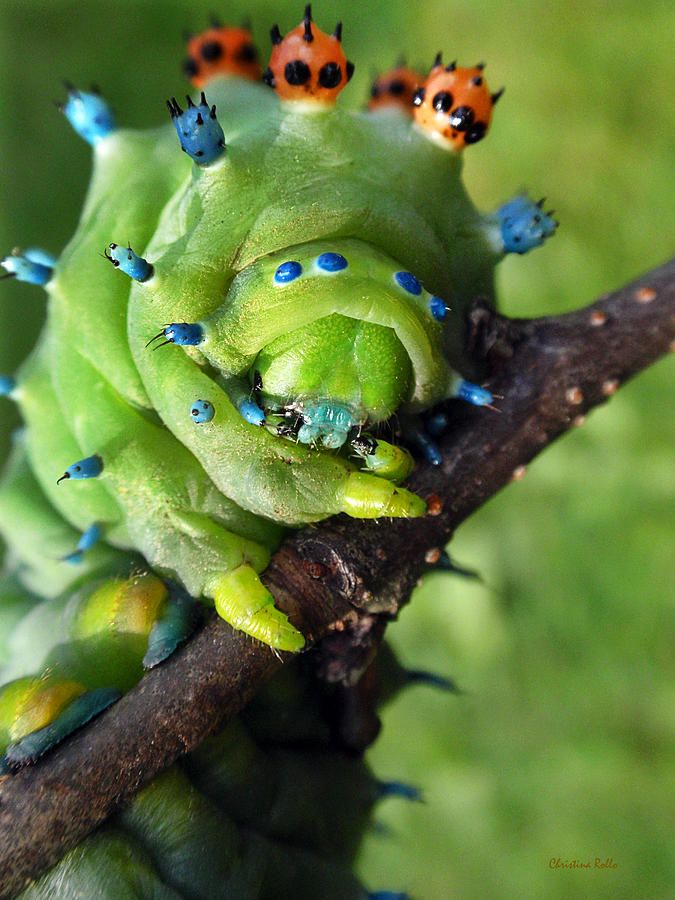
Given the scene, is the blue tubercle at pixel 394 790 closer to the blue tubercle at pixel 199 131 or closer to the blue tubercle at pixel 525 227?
the blue tubercle at pixel 525 227

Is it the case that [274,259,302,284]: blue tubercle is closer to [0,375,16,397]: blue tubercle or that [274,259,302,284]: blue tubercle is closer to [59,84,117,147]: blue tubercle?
[59,84,117,147]: blue tubercle

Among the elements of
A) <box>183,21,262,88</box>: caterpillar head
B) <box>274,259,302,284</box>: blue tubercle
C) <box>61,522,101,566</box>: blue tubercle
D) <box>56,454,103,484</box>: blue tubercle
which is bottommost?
<box>61,522,101,566</box>: blue tubercle

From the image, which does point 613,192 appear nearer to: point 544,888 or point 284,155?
point 284,155

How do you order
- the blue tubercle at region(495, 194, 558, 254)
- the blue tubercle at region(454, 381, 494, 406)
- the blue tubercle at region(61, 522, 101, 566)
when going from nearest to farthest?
the blue tubercle at region(454, 381, 494, 406)
the blue tubercle at region(495, 194, 558, 254)
the blue tubercle at region(61, 522, 101, 566)

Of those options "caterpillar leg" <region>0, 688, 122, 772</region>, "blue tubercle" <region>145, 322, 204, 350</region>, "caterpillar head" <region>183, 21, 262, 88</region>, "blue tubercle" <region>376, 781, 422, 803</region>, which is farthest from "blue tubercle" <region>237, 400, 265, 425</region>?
"blue tubercle" <region>376, 781, 422, 803</region>

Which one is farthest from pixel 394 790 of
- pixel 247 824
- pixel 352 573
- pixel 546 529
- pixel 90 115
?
pixel 546 529

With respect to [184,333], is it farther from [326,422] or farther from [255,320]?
[326,422]
